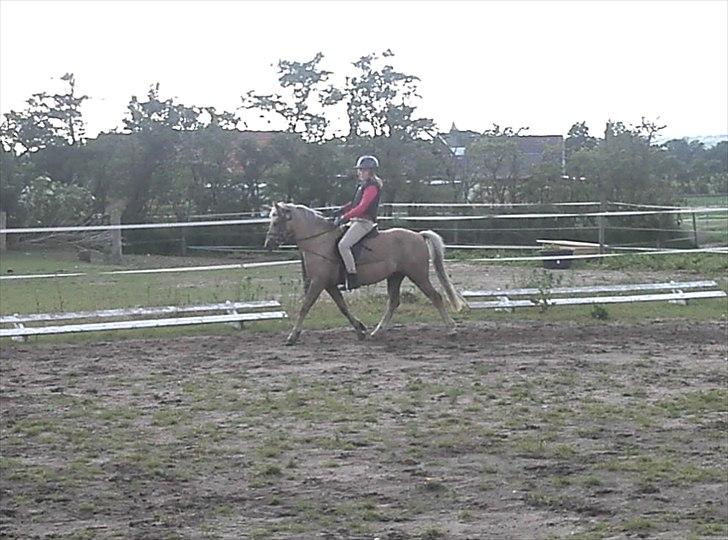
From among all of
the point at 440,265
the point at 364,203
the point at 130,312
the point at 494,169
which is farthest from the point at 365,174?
the point at 494,169

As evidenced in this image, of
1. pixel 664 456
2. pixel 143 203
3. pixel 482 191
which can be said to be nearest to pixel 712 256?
pixel 482 191

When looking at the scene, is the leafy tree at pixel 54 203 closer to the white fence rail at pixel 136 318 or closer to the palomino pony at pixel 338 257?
the white fence rail at pixel 136 318

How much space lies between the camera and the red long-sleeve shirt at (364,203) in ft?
36.1

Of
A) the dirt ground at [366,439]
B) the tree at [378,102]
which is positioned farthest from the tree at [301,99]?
the dirt ground at [366,439]

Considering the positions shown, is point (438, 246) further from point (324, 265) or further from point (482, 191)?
point (482, 191)

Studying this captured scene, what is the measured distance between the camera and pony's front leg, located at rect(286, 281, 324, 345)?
10867 millimetres

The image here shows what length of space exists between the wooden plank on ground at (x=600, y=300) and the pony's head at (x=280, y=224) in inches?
92.5

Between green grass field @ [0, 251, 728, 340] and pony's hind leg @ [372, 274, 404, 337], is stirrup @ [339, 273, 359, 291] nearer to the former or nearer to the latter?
pony's hind leg @ [372, 274, 404, 337]

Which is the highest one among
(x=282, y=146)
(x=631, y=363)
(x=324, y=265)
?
(x=282, y=146)

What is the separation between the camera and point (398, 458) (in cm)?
625

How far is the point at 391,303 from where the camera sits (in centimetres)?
1155

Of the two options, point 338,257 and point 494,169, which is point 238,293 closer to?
point 338,257

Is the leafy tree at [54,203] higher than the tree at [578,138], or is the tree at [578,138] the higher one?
the tree at [578,138]

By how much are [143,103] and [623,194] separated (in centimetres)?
1060
